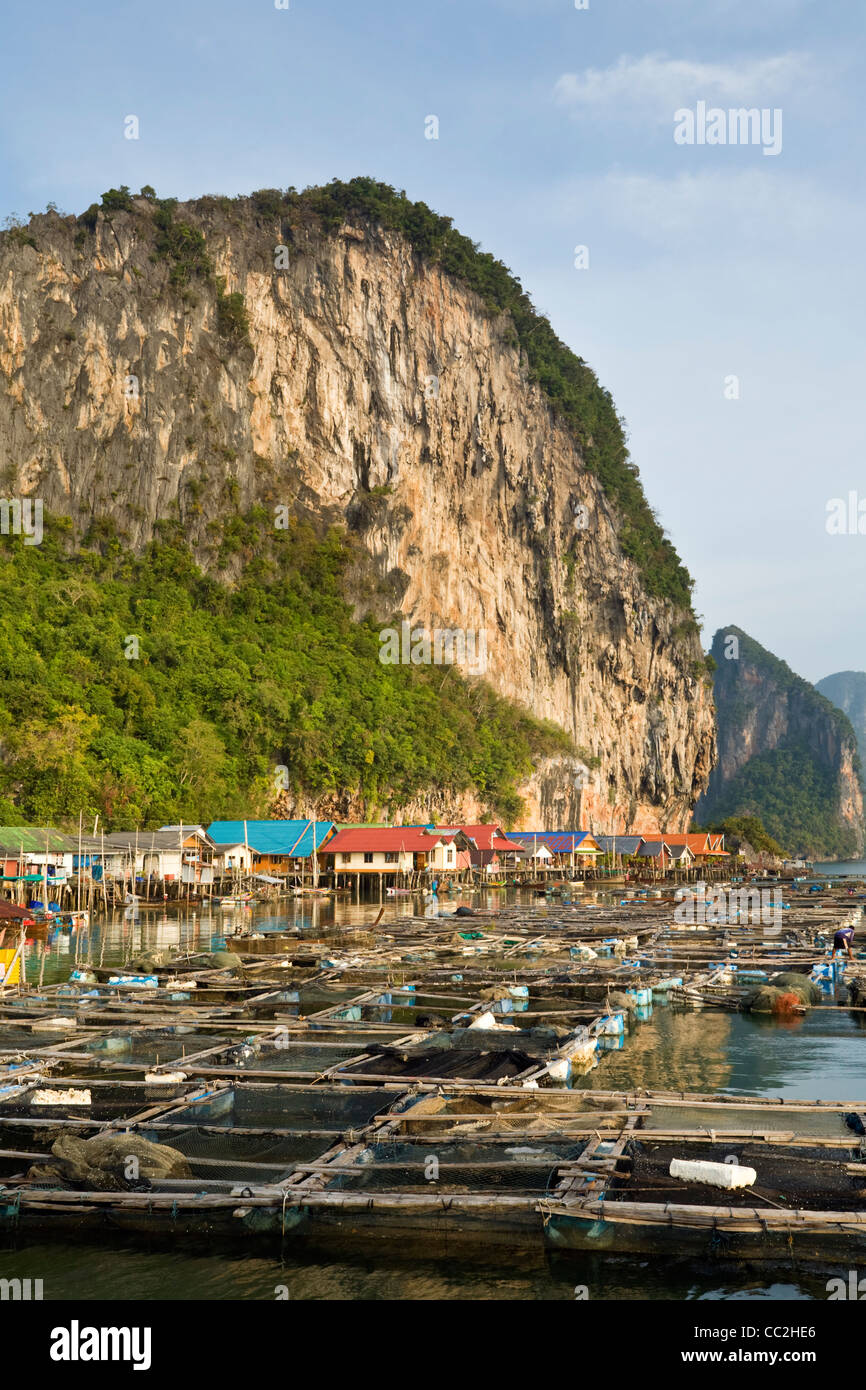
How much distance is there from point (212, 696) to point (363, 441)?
33.2m

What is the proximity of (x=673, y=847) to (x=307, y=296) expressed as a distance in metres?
58.1

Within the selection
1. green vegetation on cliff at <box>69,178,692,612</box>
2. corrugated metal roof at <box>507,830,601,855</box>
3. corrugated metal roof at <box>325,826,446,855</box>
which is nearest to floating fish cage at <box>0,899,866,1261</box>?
corrugated metal roof at <box>325,826,446,855</box>

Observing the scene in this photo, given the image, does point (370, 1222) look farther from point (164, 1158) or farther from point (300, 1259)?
point (164, 1158)

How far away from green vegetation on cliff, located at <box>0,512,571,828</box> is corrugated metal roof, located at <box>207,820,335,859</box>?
7.22 ft

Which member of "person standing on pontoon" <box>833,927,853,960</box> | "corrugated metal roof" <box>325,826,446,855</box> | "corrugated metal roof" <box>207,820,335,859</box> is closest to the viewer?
"person standing on pontoon" <box>833,927,853,960</box>

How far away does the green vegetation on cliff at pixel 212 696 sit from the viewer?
58.3 metres

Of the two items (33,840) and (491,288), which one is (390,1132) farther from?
(491,288)

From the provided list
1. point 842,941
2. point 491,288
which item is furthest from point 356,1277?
point 491,288

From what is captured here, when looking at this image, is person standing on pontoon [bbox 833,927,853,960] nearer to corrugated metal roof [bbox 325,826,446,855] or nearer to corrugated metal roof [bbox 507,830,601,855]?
corrugated metal roof [bbox 325,826,446,855]

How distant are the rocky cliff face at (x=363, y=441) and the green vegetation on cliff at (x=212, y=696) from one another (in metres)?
3.22

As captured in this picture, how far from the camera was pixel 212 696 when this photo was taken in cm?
7225

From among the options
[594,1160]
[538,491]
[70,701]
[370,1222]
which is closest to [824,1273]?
[594,1160]

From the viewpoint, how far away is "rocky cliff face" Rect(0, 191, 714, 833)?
81.9 meters

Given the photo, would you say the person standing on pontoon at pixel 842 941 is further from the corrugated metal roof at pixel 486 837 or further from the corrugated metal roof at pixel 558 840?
the corrugated metal roof at pixel 558 840
